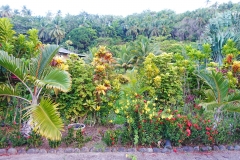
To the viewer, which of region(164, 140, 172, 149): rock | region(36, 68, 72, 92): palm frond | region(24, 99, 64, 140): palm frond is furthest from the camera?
region(164, 140, 172, 149): rock

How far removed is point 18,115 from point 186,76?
14.9 ft

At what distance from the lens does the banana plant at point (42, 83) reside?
2803mm

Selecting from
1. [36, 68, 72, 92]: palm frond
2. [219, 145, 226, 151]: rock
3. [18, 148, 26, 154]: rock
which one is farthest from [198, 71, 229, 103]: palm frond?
[18, 148, 26, 154]: rock

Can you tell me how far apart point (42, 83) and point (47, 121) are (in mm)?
657

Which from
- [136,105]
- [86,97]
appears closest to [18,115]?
[86,97]

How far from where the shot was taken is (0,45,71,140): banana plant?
280 centimetres

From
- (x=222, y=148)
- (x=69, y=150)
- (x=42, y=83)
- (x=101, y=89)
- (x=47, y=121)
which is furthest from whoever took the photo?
(x=101, y=89)

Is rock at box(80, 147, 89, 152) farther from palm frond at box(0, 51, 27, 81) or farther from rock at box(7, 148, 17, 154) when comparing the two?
palm frond at box(0, 51, 27, 81)

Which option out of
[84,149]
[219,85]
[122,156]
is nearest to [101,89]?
[84,149]

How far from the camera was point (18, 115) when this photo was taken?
14.4 ft

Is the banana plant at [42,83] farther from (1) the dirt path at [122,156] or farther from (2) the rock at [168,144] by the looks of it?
(2) the rock at [168,144]

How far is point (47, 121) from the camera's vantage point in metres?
2.83

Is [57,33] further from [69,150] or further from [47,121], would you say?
[47,121]

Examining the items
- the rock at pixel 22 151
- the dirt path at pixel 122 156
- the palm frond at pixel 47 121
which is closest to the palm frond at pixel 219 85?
the dirt path at pixel 122 156
